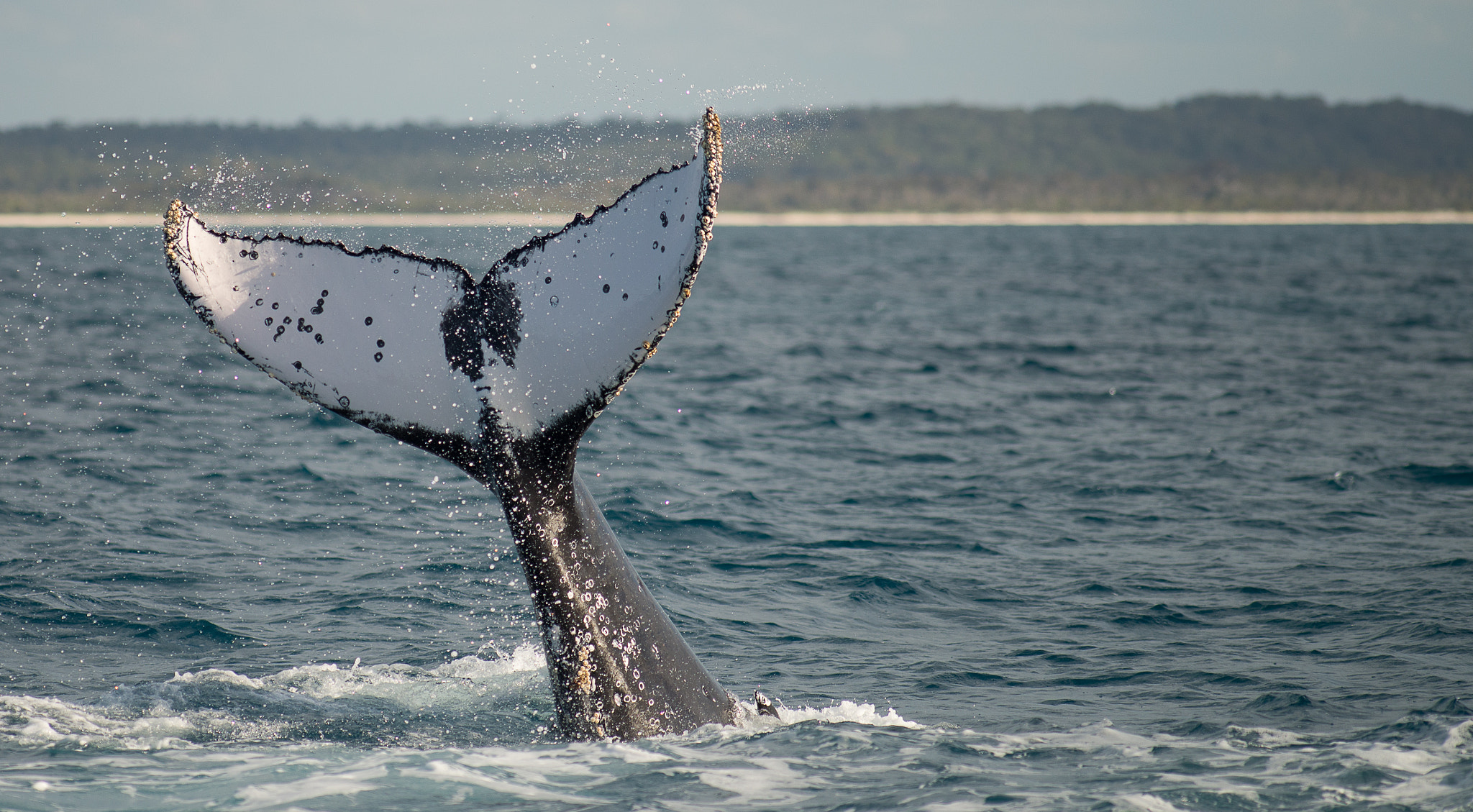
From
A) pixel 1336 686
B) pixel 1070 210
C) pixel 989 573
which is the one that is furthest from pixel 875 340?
pixel 1070 210

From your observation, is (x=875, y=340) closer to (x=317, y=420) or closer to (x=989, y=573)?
(x=317, y=420)

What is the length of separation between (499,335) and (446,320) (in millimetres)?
243

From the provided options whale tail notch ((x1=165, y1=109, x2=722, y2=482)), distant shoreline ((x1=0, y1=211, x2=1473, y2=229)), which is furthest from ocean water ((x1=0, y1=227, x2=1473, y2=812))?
distant shoreline ((x1=0, y1=211, x2=1473, y2=229))

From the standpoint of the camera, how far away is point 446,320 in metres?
5.45

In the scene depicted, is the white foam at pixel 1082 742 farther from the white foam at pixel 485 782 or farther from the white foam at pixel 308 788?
the white foam at pixel 308 788

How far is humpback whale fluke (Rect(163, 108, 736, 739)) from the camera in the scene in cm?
515

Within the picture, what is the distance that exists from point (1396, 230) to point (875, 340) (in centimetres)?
13152

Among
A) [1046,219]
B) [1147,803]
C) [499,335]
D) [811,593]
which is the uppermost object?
[1046,219]

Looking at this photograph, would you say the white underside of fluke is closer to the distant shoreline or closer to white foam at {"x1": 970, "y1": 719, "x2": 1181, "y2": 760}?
white foam at {"x1": 970, "y1": 719, "x2": 1181, "y2": 760}

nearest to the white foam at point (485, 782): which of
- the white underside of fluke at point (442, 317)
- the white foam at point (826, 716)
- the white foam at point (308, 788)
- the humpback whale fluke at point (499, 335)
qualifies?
the white foam at point (308, 788)

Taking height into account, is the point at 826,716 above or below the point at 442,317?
below

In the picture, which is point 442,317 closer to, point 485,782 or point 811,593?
point 485,782

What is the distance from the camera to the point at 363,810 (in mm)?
5598

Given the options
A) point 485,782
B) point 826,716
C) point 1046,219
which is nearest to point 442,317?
point 485,782
